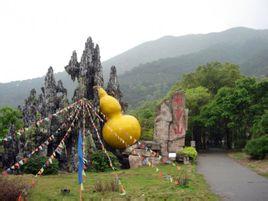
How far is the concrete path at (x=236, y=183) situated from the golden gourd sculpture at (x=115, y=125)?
500 centimetres

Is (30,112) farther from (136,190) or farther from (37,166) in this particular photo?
(136,190)

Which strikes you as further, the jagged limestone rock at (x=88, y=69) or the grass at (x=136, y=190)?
the jagged limestone rock at (x=88, y=69)

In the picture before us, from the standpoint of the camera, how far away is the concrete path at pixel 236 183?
14.4 meters

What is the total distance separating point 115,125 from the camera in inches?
977

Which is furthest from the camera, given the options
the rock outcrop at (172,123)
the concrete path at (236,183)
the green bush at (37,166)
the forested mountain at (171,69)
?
the forested mountain at (171,69)

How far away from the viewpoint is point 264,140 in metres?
26.4

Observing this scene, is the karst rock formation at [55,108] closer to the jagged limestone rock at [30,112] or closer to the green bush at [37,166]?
the jagged limestone rock at [30,112]

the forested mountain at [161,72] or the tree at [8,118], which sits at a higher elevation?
the forested mountain at [161,72]

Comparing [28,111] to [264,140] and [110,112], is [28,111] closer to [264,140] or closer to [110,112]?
[110,112]

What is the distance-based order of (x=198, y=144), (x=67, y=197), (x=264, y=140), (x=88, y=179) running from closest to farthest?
(x=67, y=197)
(x=88, y=179)
(x=264, y=140)
(x=198, y=144)

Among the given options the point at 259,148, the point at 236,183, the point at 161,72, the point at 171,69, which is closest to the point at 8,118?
the point at 259,148

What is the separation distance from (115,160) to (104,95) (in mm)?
4485

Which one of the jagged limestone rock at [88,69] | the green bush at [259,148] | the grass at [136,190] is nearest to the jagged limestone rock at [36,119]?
the jagged limestone rock at [88,69]

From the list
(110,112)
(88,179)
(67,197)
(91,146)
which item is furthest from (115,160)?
(67,197)
